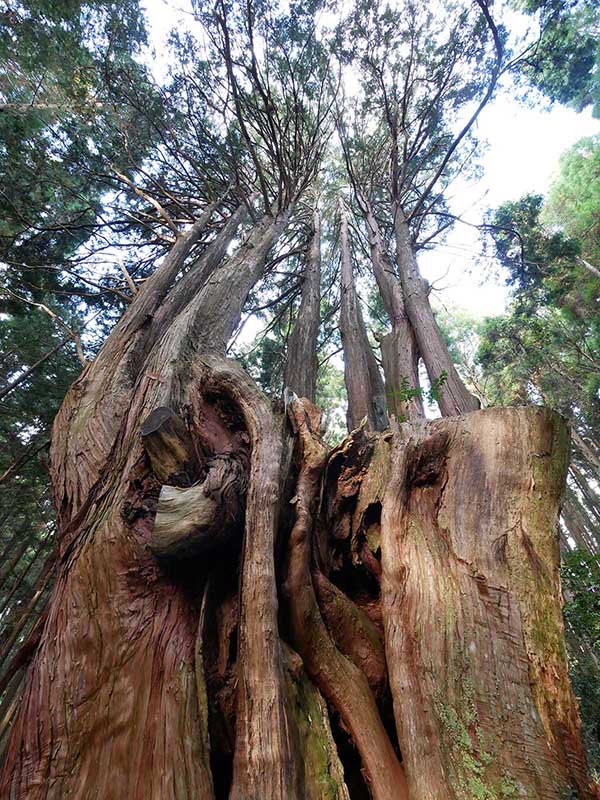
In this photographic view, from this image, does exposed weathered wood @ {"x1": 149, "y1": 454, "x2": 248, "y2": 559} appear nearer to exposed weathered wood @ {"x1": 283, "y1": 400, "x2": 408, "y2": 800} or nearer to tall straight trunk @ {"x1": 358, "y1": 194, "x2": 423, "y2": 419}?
exposed weathered wood @ {"x1": 283, "y1": 400, "x2": 408, "y2": 800}

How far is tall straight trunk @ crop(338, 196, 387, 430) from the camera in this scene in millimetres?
4260

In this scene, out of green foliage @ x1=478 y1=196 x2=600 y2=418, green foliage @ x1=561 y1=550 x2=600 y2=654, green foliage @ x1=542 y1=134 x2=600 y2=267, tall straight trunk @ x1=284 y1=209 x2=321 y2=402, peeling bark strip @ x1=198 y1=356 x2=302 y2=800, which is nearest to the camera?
peeling bark strip @ x1=198 y1=356 x2=302 y2=800

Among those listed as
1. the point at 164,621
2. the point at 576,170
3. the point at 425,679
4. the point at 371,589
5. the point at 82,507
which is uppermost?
the point at 576,170

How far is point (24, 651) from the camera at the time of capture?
4.85 feet

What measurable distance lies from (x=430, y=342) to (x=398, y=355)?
335 mm

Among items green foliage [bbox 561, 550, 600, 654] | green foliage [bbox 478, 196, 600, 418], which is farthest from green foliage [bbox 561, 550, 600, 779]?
green foliage [bbox 478, 196, 600, 418]

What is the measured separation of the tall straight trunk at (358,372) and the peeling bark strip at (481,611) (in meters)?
1.66

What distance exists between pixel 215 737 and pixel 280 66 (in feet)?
27.6

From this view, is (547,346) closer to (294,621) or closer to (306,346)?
(306,346)

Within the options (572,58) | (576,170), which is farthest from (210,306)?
(576,170)

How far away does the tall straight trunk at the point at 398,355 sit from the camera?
11.0 ft

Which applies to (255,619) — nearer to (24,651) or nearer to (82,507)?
(24,651)

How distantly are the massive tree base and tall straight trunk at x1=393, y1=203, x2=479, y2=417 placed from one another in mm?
1299

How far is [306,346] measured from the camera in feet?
15.8
